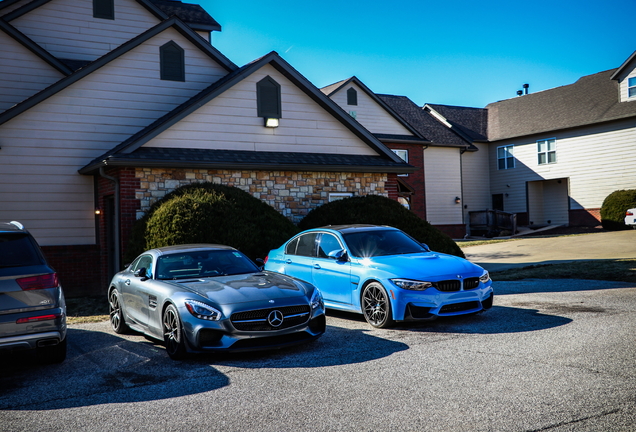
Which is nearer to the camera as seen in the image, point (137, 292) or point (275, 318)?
point (275, 318)

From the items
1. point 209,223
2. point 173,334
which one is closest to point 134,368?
point 173,334

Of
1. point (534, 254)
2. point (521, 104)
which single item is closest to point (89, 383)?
point (534, 254)

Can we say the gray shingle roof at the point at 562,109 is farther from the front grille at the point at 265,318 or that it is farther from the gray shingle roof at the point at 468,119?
the front grille at the point at 265,318

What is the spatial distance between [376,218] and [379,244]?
5.46 m

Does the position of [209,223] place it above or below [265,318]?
above

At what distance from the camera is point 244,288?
7340mm

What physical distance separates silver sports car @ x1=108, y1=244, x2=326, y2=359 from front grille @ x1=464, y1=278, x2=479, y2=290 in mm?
2231

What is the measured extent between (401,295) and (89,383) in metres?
4.12

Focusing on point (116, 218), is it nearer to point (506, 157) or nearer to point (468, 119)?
point (506, 157)

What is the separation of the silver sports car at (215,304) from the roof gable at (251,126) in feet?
20.3

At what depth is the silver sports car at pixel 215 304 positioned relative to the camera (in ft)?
22.2

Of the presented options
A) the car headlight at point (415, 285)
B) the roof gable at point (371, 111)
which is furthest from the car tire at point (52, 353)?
the roof gable at point (371, 111)

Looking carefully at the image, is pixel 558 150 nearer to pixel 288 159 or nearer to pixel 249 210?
pixel 288 159

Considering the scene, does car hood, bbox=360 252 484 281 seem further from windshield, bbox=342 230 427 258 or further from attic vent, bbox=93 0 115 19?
attic vent, bbox=93 0 115 19
